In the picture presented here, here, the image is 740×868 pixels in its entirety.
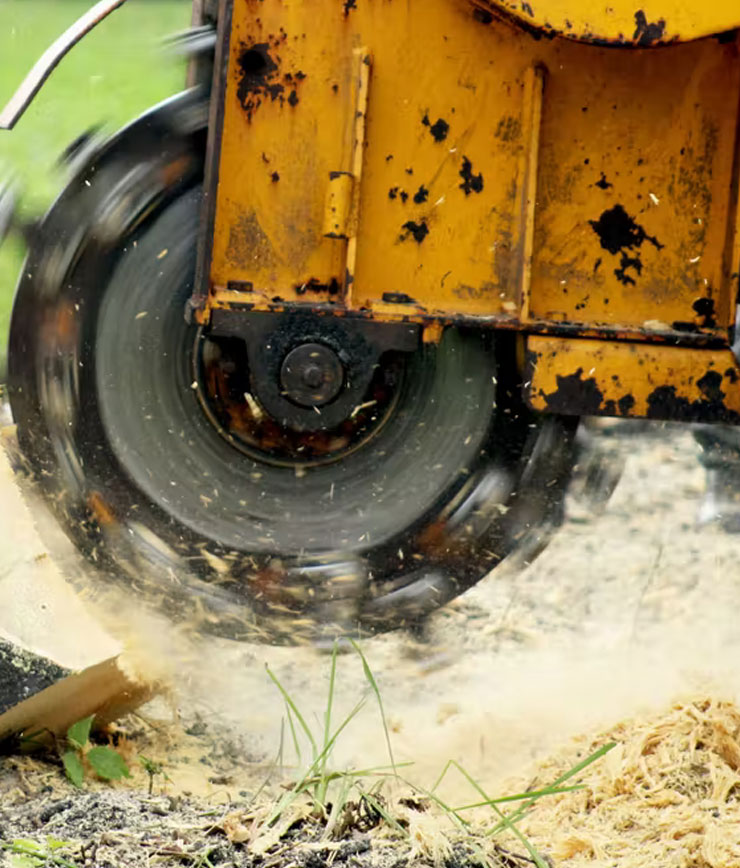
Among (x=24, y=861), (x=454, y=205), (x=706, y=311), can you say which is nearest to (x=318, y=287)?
(x=454, y=205)

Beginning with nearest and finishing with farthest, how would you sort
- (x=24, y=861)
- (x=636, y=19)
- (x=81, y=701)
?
(x=24, y=861) → (x=636, y=19) → (x=81, y=701)

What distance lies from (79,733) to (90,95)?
4.64 feet

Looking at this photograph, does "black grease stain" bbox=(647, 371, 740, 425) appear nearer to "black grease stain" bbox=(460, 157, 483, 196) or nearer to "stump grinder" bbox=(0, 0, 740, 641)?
"stump grinder" bbox=(0, 0, 740, 641)

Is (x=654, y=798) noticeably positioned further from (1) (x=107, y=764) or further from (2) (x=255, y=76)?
(2) (x=255, y=76)

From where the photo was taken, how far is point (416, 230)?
7.26 ft

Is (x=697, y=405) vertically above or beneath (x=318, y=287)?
beneath

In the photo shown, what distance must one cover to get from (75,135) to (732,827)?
6.27ft

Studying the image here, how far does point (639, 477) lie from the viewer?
113 inches

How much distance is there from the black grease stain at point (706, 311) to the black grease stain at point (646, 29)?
0.57 m

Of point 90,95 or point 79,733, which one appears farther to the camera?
point 90,95

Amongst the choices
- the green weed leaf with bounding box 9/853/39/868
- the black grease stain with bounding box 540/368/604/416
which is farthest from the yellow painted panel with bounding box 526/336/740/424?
the green weed leaf with bounding box 9/853/39/868

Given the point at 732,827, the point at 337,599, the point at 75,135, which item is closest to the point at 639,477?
the point at 337,599

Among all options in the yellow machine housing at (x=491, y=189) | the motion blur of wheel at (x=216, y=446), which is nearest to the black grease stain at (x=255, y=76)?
the yellow machine housing at (x=491, y=189)

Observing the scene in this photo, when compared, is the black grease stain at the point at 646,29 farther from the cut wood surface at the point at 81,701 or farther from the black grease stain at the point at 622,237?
the cut wood surface at the point at 81,701
